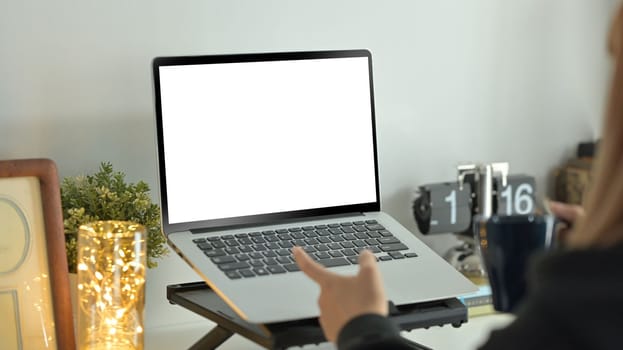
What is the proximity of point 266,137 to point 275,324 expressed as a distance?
1.08 feet

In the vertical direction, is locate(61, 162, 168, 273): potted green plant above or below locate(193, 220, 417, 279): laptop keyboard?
above

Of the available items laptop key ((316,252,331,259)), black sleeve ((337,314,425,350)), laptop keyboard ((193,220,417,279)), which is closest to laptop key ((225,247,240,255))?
laptop keyboard ((193,220,417,279))

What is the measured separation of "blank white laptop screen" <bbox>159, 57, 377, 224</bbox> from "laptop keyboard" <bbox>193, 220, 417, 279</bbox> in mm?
49

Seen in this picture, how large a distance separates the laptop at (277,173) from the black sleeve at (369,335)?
287mm

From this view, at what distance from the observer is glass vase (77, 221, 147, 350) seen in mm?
1283

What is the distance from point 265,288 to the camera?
1.27 metres

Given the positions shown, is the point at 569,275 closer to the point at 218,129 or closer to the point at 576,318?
the point at 576,318

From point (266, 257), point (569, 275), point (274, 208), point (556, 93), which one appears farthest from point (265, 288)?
point (556, 93)

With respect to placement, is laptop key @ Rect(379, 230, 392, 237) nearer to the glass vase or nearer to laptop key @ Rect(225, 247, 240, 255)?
laptop key @ Rect(225, 247, 240, 255)

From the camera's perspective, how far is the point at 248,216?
1.44m

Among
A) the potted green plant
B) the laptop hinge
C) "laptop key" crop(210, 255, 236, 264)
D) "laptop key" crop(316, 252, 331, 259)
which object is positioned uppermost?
the potted green plant

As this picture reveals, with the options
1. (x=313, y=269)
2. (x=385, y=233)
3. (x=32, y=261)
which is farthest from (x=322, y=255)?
(x=32, y=261)

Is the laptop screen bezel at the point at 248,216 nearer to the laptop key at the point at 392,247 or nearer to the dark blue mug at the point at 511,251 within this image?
the laptop key at the point at 392,247

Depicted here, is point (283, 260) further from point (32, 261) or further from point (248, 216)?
point (32, 261)
